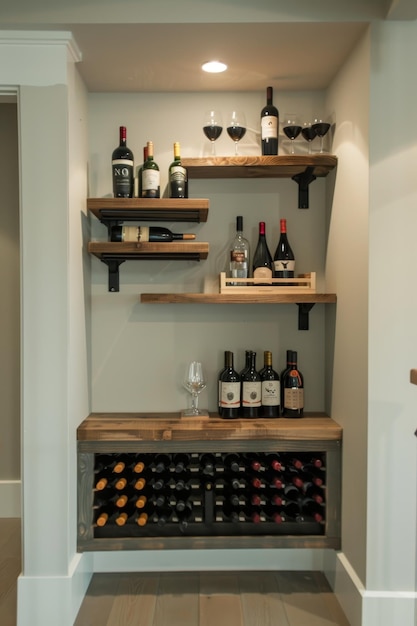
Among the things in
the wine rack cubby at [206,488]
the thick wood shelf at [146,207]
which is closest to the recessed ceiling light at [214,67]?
the thick wood shelf at [146,207]

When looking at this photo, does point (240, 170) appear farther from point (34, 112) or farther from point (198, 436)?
point (198, 436)

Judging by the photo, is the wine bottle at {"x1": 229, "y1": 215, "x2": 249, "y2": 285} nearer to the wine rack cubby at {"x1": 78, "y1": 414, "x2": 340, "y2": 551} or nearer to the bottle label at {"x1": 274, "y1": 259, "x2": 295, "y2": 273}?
the bottle label at {"x1": 274, "y1": 259, "x2": 295, "y2": 273}

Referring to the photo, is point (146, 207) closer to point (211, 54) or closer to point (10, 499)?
point (211, 54)

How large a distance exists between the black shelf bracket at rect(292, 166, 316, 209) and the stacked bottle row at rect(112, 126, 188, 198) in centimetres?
57

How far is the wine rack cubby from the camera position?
2.35 metres

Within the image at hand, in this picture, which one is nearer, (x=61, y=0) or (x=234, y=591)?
(x=61, y=0)

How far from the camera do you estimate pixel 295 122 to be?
2514 millimetres

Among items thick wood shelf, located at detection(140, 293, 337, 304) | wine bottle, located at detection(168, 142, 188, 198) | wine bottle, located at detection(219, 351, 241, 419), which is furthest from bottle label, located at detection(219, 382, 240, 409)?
wine bottle, located at detection(168, 142, 188, 198)

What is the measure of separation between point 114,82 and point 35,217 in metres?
0.85

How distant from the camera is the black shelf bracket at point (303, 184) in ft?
8.47

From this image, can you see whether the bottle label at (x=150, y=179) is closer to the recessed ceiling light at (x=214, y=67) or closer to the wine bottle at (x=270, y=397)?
the recessed ceiling light at (x=214, y=67)

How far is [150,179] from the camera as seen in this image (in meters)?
2.42

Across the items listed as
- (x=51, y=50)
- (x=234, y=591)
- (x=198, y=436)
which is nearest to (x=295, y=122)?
(x=51, y=50)

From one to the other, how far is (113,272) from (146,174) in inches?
20.1
